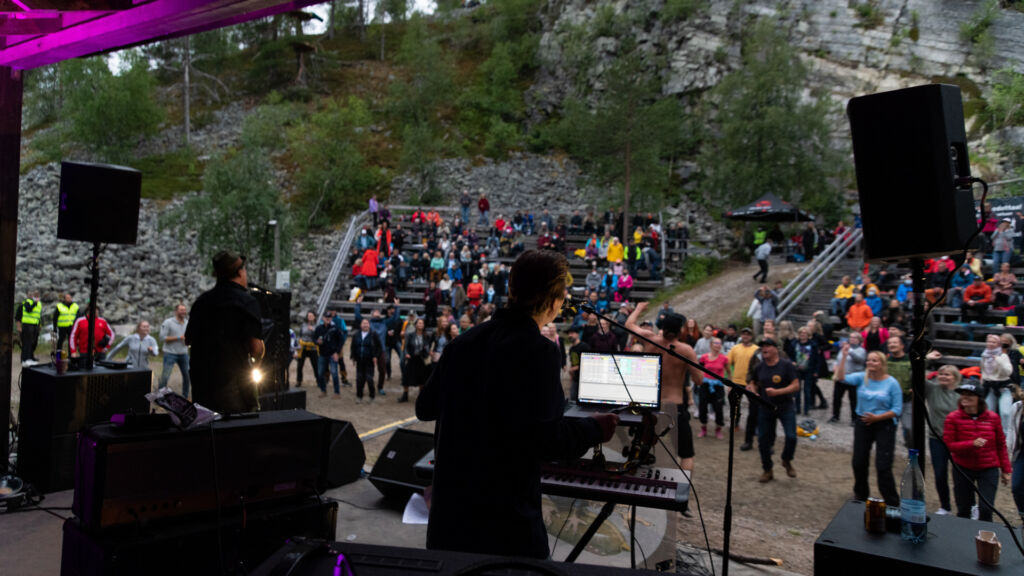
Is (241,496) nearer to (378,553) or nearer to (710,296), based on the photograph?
(378,553)

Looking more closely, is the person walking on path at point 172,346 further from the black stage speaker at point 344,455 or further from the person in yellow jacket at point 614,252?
the person in yellow jacket at point 614,252

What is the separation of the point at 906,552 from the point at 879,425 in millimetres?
4962

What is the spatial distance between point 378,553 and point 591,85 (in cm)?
4135

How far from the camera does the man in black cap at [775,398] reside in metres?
7.03

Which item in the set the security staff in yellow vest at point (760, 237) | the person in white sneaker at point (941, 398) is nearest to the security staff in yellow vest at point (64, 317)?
the person in white sneaker at point (941, 398)

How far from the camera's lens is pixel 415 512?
4617 millimetres

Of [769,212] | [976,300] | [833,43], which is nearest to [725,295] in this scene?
[769,212]

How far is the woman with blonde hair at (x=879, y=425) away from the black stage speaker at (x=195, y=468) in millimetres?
5162

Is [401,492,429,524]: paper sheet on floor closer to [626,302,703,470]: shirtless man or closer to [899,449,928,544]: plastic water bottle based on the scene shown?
[626,302,703,470]: shirtless man

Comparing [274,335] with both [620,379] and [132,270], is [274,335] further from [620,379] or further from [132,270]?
[132,270]

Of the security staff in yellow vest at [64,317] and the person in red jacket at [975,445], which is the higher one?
the security staff in yellow vest at [64,317]

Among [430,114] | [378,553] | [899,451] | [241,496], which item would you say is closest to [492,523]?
[378,553]

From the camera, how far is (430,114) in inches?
1553

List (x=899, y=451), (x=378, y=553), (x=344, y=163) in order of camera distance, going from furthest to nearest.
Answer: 1. (x=344, y=163)
2. (x=899, y=451)
3. (x=378, y=553)
